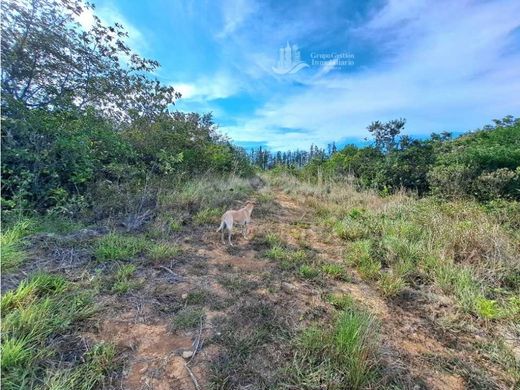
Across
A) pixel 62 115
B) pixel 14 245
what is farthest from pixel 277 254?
pixel 62 115

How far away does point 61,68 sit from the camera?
181 inches

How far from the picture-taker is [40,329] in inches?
64.2

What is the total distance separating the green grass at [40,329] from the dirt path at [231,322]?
8.0 inches

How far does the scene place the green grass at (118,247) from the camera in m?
2.75

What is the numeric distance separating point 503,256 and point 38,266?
5022 millimetres

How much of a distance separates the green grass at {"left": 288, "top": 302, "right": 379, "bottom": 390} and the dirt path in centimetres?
14

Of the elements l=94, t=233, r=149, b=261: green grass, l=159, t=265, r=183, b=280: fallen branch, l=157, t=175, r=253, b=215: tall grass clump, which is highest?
l=157, t=175, r=253, b=215: tall grass clump

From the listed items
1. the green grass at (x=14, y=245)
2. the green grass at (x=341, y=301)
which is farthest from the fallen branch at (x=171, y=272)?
the green grass at (x=341, y=301)

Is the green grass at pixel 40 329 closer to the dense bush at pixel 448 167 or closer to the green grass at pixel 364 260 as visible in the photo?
the green grass at pixel 364 260

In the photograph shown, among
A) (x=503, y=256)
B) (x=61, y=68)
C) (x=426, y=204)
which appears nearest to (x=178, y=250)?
(x=503, y=256)

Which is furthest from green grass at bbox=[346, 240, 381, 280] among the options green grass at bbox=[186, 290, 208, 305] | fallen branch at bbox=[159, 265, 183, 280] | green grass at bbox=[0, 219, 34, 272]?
green grass at bbox=[0, 219, 34, 272]

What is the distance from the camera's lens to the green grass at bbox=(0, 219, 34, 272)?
7.28ft

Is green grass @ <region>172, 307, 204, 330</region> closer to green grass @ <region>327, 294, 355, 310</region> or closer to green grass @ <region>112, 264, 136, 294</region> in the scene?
green grass @ <region>112, 264, 136, 294</region>

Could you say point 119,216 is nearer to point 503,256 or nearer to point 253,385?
point 253,385
